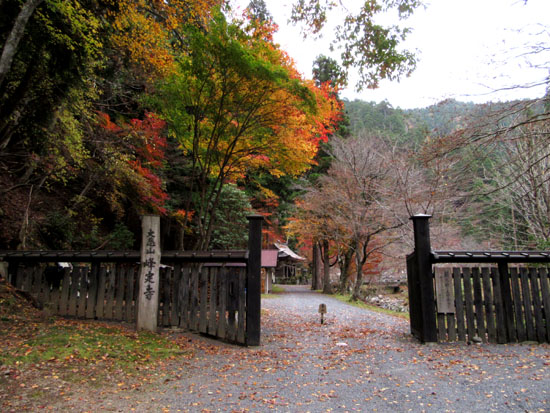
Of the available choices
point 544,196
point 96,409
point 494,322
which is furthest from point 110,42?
point 544,196

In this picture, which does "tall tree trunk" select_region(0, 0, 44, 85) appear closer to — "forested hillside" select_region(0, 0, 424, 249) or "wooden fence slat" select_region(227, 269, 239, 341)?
"forested hillside" select_region(0, 0, 424, 249)

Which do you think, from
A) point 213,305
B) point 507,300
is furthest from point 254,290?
point 507,300

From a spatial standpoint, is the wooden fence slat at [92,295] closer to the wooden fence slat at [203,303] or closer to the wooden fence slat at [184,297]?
the wooden fence slat at [184,297]

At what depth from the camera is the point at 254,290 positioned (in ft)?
20.9

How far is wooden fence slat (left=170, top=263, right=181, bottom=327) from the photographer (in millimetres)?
6750

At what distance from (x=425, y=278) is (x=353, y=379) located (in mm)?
2850

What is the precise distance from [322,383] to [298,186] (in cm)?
1561

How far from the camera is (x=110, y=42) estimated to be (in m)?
8.46

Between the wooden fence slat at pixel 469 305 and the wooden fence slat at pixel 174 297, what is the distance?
558cm

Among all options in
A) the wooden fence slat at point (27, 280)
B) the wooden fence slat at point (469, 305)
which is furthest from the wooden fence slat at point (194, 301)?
the wooden fence slat at point (469, 305)

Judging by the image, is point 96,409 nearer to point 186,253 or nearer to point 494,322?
point 186,253

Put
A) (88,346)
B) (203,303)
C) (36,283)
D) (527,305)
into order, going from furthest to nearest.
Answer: (36,283) < (203,303) < (527,305) < (88,346)

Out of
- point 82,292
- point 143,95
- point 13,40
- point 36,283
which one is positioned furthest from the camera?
point 143,95

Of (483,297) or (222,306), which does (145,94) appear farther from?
(483,297)
